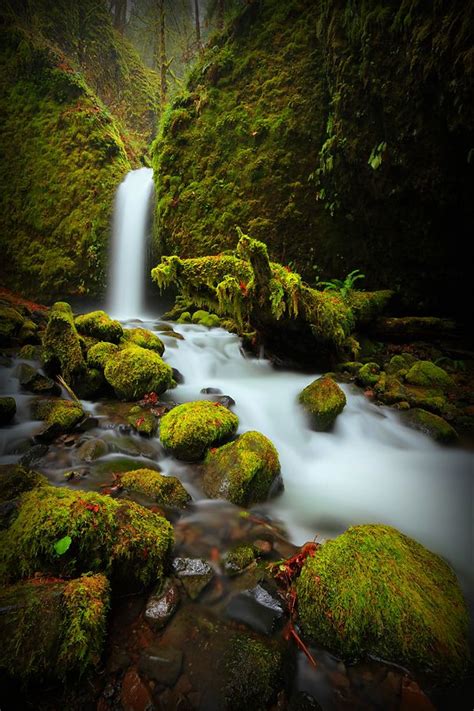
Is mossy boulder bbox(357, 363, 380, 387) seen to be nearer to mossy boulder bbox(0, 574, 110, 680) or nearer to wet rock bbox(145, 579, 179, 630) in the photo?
wet rock bbox(145, 579, 179, 630)

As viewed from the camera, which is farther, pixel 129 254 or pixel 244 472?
pixel 129 254

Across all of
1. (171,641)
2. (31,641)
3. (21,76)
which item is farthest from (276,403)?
(21,76)

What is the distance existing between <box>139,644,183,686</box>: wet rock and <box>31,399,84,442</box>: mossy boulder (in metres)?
2.77

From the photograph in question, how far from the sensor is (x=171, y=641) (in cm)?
183

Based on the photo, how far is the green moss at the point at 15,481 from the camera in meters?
2.47

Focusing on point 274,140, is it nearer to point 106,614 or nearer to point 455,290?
point 455,290

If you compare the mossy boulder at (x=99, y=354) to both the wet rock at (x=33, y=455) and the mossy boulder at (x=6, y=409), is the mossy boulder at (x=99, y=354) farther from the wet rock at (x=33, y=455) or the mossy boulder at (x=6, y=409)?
the wet rock at (x=33, y=455)

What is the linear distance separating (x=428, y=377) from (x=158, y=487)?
5.19 metres

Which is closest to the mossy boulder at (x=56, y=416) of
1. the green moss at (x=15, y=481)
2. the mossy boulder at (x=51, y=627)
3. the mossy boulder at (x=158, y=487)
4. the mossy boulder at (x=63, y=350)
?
the mossy boulder at (x=63, y=350)

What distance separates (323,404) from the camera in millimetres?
4688

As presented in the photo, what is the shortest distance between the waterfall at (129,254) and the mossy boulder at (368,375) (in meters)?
7.77

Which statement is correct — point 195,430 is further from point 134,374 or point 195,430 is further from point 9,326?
point 9,326

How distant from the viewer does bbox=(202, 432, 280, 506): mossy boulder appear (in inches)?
121

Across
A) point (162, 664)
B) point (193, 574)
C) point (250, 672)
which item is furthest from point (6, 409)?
point (250, 672)
